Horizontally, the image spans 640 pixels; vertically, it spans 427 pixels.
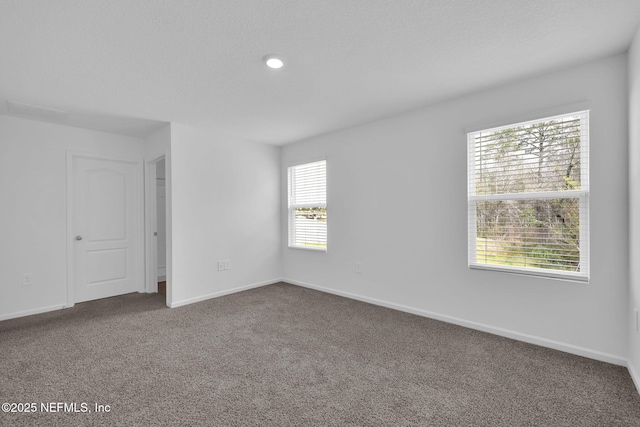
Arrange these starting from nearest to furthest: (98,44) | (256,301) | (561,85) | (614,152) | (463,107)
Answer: (98,44), (614,152), (561,85), (463,107), (256,301)

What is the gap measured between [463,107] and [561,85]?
79 cm

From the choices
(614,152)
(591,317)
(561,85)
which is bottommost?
(591,317)

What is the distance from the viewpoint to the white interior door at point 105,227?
4.07 metres

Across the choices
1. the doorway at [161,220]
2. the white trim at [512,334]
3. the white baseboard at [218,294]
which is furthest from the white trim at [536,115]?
the doorway at [161,220]

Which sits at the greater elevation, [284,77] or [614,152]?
[284,77]

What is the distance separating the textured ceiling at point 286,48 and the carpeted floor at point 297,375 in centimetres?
234

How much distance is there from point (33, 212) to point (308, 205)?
3481 mm

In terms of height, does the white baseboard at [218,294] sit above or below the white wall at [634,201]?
below

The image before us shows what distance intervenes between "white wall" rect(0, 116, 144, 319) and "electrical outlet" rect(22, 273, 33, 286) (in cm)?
3

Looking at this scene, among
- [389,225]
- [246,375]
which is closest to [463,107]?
[389,225]

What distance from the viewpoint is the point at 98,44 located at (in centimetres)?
207

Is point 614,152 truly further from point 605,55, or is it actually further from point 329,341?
point 329,341

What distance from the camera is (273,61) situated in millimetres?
2318

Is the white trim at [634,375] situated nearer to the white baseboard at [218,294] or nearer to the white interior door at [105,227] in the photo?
the white baseboard at [218,294]
